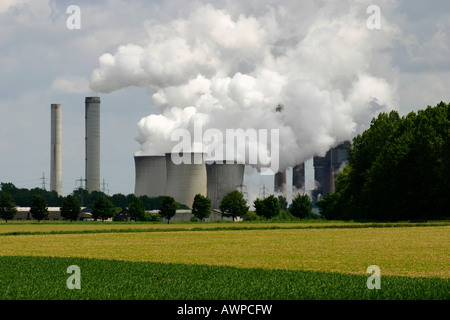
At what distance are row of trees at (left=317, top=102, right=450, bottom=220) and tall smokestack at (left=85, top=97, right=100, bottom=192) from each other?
98.0 m

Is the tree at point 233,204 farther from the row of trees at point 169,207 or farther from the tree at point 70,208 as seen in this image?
the tree at point 70,208

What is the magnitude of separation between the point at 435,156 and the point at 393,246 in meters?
40.6

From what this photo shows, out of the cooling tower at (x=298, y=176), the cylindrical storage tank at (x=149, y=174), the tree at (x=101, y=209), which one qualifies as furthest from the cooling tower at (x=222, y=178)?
the cooling tower at (x=298, y=176)

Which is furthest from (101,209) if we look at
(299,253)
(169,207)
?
(299,253)

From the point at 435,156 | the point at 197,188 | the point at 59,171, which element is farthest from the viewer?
the point at 59,171

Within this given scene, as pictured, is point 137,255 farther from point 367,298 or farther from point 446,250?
point 367,298

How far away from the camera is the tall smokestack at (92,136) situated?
6973 inches

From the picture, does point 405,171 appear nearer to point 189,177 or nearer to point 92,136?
point 189,177

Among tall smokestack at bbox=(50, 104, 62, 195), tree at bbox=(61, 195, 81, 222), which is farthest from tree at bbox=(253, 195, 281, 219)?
tall smokestack at bbox=(50, 104, 62, 195)

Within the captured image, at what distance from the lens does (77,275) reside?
79.0ft

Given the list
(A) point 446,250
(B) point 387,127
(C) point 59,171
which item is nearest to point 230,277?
(A) point 446,250

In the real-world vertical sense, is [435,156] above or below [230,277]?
above

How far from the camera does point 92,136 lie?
177 metres

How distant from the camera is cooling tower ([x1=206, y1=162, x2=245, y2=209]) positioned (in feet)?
415
